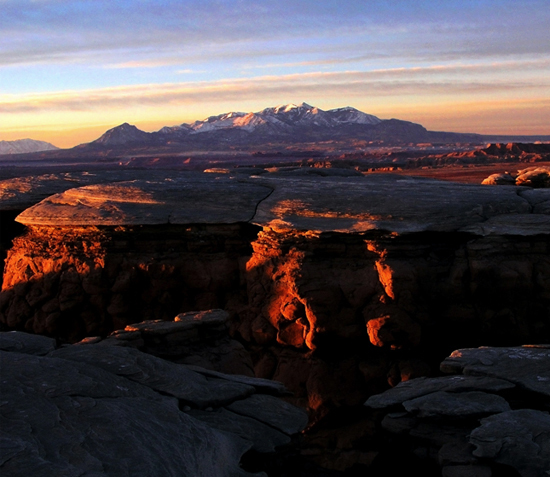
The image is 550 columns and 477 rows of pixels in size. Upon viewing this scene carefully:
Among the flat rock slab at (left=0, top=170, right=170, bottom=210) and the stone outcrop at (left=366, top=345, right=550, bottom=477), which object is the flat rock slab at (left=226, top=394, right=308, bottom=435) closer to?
the stone outcrop at (left=366, top=345, right=550, bottom=477)

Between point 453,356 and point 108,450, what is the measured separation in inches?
137

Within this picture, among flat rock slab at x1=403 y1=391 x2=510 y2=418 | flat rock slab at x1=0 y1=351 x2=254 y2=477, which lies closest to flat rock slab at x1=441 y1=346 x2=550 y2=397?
flat rock slab at x1=403 y1=391 x2=510 y2=418

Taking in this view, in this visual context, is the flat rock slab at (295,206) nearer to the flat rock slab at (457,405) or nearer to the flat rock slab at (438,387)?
the flat rock slab at (438,387)

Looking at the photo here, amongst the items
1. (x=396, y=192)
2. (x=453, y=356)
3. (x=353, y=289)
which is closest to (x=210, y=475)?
(x=453, y=356)

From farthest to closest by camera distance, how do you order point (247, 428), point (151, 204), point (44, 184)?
point (44, 184), point (151, 204), point (247, 428)

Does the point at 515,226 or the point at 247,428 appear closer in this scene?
the point at 247,428

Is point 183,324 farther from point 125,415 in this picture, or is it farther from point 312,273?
point 125,415

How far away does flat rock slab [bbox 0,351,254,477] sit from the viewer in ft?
10.4

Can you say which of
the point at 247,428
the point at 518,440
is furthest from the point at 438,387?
the point at 247,428

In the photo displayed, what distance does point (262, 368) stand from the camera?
765 centimetres

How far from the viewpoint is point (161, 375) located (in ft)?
16.1

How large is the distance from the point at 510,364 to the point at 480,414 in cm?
96

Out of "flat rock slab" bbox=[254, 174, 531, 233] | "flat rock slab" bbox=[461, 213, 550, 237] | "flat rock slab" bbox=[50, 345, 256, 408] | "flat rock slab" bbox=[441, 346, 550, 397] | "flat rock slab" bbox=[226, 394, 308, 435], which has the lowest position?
"flat rock slab" bbox=[226, 394, 308, 435]

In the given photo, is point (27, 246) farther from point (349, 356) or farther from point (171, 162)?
point (171, 162)
